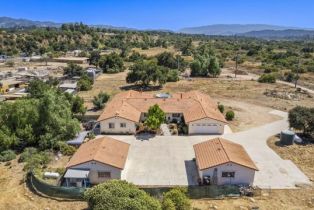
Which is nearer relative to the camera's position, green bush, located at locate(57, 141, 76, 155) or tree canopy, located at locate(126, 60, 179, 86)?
green bush, located at locate(57, 141, 76, 155)

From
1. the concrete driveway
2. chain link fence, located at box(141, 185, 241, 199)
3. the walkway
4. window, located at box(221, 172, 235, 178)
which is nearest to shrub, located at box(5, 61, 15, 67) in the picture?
the walkway

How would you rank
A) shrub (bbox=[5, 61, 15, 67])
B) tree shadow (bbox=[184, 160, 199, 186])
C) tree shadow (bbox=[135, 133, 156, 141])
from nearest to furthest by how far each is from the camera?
tree shadow (bbox=[184, 160, 199, 186]), tree shadow (bbox=[135, 133, 156, 141]), shrub (bbox=[5, 61, 15, 67])

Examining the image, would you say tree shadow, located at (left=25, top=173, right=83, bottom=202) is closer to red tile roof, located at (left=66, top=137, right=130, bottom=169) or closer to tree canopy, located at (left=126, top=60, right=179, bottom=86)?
red tile roof, located at (left=66, top=137, right=130, bottom=169)

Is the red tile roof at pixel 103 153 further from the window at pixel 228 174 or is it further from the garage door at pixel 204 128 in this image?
the garage door at pixel 204 128

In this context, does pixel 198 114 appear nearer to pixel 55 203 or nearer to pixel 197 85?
pixel 55 203

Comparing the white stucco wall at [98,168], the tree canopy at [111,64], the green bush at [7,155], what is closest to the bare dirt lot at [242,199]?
the green bush at [7,155]

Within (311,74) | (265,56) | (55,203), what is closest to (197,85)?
(311,74)

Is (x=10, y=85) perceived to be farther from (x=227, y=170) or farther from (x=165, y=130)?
(x=227, y=170)
